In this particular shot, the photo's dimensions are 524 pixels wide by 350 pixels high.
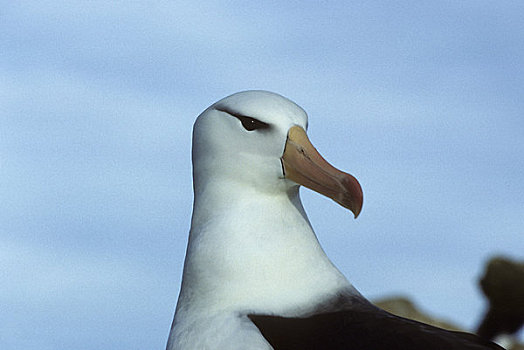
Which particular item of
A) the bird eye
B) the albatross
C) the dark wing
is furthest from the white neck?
the bird eye

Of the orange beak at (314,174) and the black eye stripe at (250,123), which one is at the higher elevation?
the black eye stripe at (250,123)

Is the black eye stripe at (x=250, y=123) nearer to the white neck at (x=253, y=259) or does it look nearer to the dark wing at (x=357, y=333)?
the white neck at (x=253, y=259)

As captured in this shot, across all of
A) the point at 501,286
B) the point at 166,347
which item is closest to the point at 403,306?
the point at 501,286

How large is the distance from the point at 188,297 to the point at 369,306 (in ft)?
3.16

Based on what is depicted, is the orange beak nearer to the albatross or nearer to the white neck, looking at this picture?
the albatross

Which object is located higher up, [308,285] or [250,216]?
[250,216]

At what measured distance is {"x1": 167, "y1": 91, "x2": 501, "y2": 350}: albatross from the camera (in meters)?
4.59

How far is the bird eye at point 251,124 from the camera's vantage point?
16.8ft

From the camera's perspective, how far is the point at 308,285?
4.86 m

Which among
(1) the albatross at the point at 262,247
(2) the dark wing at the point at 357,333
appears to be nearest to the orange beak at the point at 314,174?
(1) the albatross at the point at 262,247

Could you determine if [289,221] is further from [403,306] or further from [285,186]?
[403,306]

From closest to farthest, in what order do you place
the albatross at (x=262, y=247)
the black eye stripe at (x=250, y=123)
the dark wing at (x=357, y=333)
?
the dark wing at (x=357, y=333)
the albatross at (x=262, y=247)
the black eye stripe at (x=250, y=123)

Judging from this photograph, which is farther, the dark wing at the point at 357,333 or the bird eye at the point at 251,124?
the bird eye at the point at 251,124

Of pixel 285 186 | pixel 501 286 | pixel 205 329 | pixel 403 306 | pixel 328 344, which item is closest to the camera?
pixel 328 344
